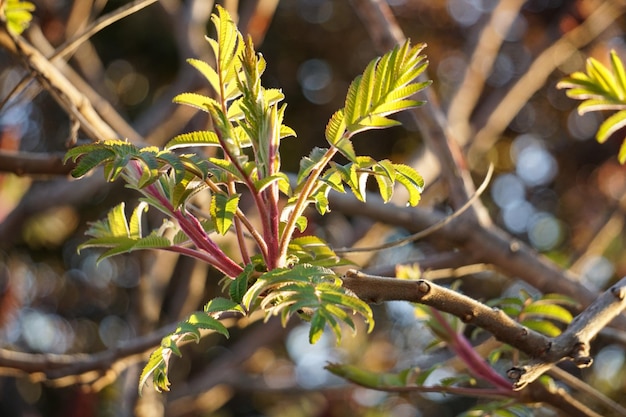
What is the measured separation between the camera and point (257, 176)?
77cm

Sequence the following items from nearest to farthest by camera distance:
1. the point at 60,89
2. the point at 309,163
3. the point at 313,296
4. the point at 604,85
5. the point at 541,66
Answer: the point at 313,296 < the point at 309,163 < the point at 604,85 < the point at 60,89 < the point at 541,66

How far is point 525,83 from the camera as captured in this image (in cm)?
252

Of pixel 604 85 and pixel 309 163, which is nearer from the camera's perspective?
pixel 309 163

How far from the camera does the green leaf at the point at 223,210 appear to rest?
0.75 m

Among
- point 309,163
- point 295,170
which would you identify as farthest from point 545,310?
point 295,170

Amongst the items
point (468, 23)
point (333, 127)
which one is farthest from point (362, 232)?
point (333, 127)

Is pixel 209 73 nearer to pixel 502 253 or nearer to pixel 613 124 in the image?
pixel 613 124

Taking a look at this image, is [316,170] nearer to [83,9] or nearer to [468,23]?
[83,9]

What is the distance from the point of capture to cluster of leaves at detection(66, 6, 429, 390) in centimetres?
71

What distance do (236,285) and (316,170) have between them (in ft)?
0.48

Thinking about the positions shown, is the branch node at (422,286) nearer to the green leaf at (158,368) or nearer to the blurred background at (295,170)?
the green leaf at (158,368)

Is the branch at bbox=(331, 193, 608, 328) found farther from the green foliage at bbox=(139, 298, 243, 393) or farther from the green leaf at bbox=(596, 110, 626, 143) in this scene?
the green foliage at bbox=(139, 298, 243, 393)

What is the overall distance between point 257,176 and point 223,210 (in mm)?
50

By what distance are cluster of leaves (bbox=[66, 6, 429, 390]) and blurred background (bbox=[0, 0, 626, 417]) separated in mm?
1715
